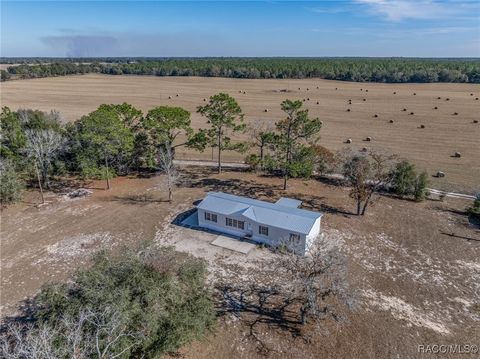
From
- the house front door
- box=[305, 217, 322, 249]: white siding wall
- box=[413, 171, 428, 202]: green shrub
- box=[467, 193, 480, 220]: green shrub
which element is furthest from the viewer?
box=[413, 171, 428, 202]: green shrub

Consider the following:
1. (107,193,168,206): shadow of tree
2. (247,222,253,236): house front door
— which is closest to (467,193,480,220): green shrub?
(247,222,253,236): house front door

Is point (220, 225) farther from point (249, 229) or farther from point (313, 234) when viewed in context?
point (313, 234)

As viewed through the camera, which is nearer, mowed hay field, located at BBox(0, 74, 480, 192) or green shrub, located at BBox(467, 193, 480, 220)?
green shrub, located at BBox(467, 193, 480, 220)

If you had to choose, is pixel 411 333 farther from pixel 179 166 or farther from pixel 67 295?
pixel 179 166

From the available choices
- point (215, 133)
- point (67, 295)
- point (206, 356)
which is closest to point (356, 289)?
point (206, 356)

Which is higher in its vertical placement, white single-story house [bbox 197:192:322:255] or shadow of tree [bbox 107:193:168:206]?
white single-story house [bbox 197:192:322:255]


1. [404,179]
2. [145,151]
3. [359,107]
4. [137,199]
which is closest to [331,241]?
[404,179]

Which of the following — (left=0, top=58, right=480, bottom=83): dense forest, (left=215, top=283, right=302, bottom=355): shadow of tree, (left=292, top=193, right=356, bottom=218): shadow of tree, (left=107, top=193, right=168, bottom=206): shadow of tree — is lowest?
(left=215, top=283, right=302, bottom=355): shadow of tree

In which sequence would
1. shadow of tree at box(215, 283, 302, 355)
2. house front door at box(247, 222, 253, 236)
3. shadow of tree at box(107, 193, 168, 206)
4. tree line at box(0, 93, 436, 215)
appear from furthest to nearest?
1. shadow of tree at box(107, 193, 168, 206)
2. tree line at box(0, 93, 436, 215)
3. house front door at box(247, 222, 253, 236)
4. shadow of tree at box(215, 283, 302, 355)

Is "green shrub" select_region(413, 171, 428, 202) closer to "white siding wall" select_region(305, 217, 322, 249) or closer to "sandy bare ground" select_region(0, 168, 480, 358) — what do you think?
"sandy bare ground" select_region(0, 168, 480, 358)
